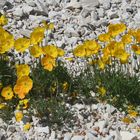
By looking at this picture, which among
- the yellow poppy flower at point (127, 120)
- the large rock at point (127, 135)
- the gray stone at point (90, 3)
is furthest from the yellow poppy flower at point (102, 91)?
the gray stone at point (90, 3)

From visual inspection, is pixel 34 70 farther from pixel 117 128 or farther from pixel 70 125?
pixel 117 128

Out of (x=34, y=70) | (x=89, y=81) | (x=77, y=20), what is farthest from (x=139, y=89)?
(x=77, y=20)

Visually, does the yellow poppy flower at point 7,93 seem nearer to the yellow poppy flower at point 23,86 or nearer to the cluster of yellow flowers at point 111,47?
the yellow poppy flower at point 23,86

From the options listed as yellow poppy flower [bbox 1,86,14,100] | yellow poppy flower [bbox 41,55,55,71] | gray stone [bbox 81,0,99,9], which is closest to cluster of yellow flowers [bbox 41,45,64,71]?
yellow poppy flower [bbox 41,55,55,71]

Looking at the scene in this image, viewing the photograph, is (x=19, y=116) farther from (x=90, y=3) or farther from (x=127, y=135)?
(x=90, y=3)

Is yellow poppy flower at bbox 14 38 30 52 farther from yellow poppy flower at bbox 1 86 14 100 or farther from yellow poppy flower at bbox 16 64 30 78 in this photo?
yellow poppy flower at bbox 1 86 14 100

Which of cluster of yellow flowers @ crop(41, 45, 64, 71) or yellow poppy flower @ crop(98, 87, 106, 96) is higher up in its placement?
cluster of yellow flowers @ crop(41, 45, 64, 71)

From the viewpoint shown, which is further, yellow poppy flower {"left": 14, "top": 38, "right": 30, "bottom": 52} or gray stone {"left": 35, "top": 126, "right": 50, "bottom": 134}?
yellow poppy flower {"left": 14, "top": 38, "right": 30, "bottom": 52}
